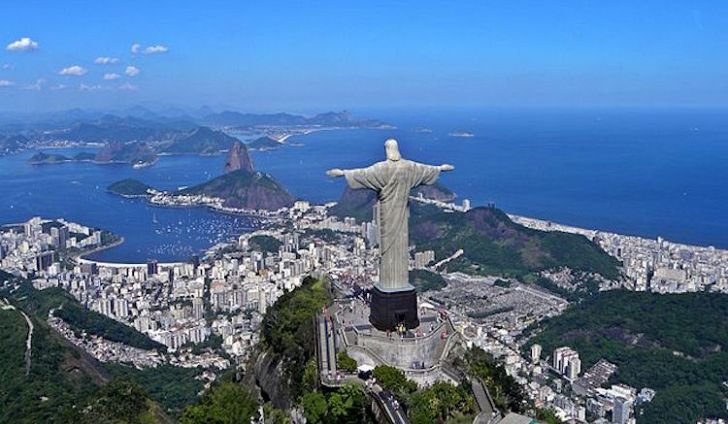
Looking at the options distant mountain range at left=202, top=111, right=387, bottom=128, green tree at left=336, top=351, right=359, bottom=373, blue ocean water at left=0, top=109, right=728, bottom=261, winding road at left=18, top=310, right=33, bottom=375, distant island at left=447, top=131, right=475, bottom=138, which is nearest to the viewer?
green tree at left=336, top=351, right=359, bottom=373

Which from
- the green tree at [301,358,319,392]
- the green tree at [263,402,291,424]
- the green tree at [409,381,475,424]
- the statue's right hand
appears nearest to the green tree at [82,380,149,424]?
the green tree at [263,402,291,424]

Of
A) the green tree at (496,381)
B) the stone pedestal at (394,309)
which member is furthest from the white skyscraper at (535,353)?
the stone pedestal at (394,309)

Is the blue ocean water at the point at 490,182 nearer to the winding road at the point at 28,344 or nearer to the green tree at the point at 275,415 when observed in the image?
the winding road at the point at 28,344

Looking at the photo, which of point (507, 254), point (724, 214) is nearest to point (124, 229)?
point (507, 254)

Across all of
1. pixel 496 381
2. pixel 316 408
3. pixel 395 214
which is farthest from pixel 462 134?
pixel 316 408

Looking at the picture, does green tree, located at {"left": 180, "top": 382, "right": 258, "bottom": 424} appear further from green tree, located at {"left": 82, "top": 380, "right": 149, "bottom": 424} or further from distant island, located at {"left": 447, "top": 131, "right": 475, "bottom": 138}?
distant island, located at {"left": 447, "top": 131, "right": 475, "bottom": 138}

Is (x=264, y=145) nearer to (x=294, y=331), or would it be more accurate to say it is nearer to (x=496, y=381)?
(x=294, y=331)

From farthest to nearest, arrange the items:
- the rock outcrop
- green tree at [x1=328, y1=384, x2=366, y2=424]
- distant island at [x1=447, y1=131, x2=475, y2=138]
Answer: distant island at [x1=447, y1=131, x2=475, y2=138] < the rock outcrop < green tree at [x1=328, y1=384, x2=366, y2=424]

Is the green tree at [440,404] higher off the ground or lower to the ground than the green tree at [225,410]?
higher
